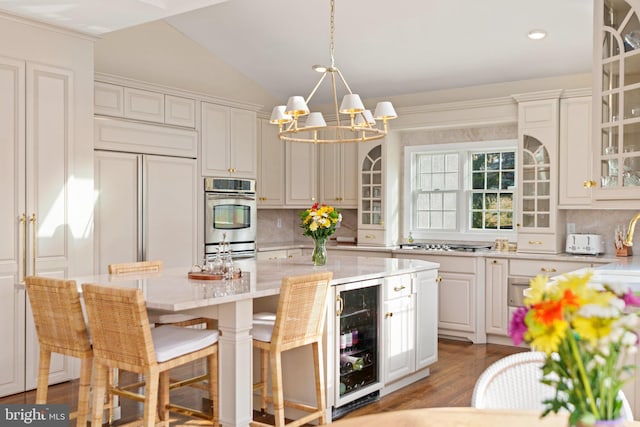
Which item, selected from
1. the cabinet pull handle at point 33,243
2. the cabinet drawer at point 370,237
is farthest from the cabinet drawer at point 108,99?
the cabinet drawer at point 370,237

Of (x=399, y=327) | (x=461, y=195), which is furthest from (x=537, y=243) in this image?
(x=399, y=327)

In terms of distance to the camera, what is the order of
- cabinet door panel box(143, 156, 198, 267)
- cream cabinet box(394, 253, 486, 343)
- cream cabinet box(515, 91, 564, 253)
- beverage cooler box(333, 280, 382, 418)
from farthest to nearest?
1. cream cabinet box(394, 253, 486, 343)
2. cream cabinet box(515, 91, 564, 253)
3. cabinet door panel box(143, 156, 198, 267)
4. beverage cooler box(333, 280, 382, 418)

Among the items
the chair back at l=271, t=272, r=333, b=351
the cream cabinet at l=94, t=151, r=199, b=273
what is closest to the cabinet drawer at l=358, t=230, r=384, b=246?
the cream cabinet at l=94, t=151, r=199, b=273

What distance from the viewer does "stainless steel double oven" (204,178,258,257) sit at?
18.6 feet

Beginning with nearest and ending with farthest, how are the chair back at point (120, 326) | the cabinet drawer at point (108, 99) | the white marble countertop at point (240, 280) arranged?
the chair back at point (120, 326)
the white marble countertop at point (240, 280)
the cabinet drawer at point (108, 99)

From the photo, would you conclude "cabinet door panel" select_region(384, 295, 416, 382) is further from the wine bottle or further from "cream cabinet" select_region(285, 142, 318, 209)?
"cream cabinet" select_region(285, 142, 318, 209)

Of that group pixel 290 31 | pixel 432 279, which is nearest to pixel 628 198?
pixel 432 279

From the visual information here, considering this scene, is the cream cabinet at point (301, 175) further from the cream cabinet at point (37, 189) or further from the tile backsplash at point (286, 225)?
the cream cabinet at point (37, 189)

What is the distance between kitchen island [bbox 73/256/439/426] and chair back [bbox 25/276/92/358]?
280 millimetres

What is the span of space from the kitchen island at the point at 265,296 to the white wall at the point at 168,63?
2378 millimetres

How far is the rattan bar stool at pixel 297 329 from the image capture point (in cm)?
300

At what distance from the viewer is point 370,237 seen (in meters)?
6.59

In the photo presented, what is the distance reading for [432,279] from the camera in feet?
14.9

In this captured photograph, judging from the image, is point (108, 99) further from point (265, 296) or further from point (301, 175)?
point (301, 175)
